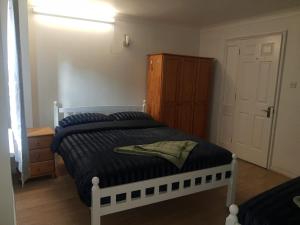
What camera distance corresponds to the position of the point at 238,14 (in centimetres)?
366

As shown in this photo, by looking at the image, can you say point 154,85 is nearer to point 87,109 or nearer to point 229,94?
point 87,109

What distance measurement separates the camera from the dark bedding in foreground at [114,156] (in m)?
2.05

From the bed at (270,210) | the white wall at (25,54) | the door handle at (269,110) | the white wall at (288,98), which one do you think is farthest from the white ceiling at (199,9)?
the bed at (270,210)

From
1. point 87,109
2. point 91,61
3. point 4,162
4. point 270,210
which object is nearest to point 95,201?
point 4,162

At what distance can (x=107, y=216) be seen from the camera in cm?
244

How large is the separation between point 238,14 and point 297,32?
0.86m

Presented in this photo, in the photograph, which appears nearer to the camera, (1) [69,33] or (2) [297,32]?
(2) [297,32]

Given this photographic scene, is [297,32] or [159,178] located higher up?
[297,32]

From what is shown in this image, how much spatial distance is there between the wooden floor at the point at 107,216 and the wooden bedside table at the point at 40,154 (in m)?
0.14

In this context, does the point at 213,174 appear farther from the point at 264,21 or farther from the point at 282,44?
the point at 264,21

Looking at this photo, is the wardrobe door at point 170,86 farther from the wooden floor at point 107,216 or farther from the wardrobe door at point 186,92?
the wooden floor at point 107,216

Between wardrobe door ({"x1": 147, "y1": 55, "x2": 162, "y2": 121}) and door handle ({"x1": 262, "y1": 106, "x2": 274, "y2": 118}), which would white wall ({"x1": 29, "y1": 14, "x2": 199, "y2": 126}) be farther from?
door handle ({"x1": 262, "y1": 106, "x2": 274, "y2": 118})

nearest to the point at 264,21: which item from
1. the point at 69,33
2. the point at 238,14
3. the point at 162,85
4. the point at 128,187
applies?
the point at 238,14

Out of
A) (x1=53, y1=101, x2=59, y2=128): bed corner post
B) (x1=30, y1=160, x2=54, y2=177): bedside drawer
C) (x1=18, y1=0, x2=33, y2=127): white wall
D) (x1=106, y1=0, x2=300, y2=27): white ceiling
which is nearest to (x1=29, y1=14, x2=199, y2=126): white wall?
(x1=53, y1=101, x2=59, y2=128): bed corner post
